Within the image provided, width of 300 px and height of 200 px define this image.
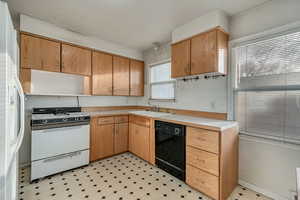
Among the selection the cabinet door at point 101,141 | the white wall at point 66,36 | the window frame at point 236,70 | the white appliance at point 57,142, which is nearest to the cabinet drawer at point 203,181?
the window frame at point 236,70

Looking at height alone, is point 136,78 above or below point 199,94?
above

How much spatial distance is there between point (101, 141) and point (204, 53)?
2.43 metres

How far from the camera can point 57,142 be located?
2186mm

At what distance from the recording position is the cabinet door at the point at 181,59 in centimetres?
228

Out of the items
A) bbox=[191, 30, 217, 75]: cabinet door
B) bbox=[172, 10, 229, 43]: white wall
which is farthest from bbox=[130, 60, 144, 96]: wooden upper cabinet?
bbox=[191, 30, 217, 75]: cabinet door

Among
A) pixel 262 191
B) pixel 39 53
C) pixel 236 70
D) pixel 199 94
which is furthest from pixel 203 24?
pixel 39 53

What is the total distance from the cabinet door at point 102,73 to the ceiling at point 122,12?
50 cm

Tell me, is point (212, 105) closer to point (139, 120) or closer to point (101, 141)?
point (139, 120)

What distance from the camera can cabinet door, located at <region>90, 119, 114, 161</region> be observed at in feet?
8.67

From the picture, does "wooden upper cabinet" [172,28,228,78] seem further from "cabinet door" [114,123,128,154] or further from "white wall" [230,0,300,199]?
"cabinet door" [114,123,128,154]

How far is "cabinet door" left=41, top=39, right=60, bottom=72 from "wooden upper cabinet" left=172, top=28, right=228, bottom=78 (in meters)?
2.13

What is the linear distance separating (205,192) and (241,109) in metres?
1.23

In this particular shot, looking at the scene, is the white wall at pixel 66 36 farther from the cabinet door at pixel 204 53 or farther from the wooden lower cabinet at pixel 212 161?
the wooden lower cabinet at pixel 212 161

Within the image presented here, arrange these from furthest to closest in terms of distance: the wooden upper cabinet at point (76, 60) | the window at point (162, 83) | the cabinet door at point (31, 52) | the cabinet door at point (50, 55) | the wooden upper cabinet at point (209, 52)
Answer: the window at point (162, 83)
the wooden upper cabinet at point (76, 60)
the cabinet door at point (50, 55)
the cabinet door at point (31, 52)
the wooden upper cabinet at point (209, 52)
